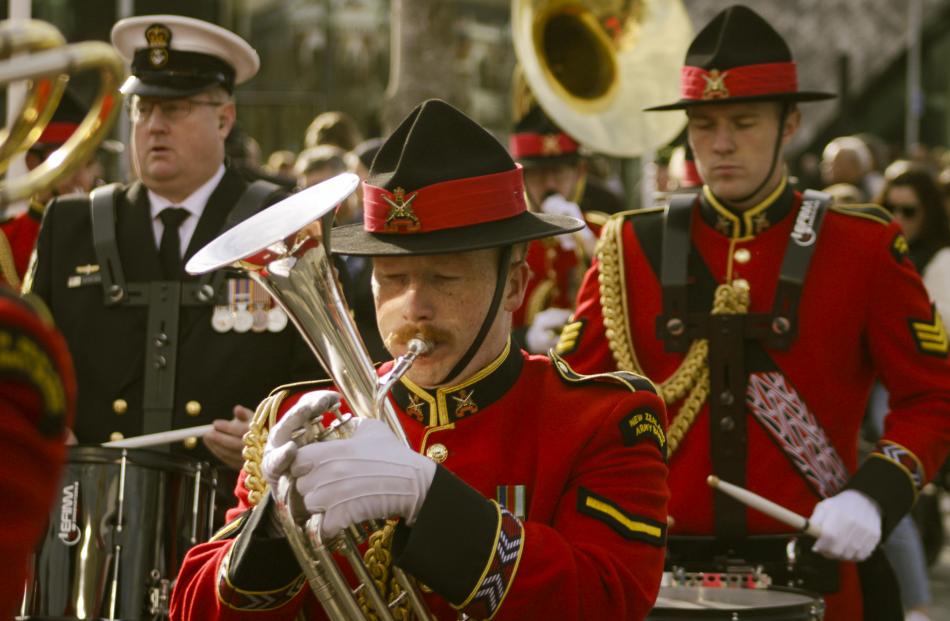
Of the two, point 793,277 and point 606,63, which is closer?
point 793,277

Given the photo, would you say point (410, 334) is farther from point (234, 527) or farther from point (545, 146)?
point (545, 146)

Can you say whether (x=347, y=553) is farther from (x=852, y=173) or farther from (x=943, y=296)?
(x=852, y=173)

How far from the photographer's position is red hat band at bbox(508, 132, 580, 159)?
9.03m

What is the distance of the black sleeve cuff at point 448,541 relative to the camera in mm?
2781

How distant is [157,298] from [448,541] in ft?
7.69

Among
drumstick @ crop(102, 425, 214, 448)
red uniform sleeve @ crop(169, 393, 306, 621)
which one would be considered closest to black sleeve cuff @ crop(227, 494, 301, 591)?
red uniform sleeve @ crop(169, 393, 306, 621)

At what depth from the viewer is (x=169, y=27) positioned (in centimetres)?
519

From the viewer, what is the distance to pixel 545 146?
9.05 m

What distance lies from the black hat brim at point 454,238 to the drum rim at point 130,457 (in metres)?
1.26

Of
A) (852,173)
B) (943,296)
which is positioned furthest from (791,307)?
(852,173)

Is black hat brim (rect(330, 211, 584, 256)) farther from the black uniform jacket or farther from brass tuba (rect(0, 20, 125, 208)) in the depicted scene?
the black uniform jacket

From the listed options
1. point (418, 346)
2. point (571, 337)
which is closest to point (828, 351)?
point (571, 337)

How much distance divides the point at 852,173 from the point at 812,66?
1298 cm

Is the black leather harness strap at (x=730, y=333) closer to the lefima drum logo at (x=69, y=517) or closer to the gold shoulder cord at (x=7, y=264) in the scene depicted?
the lefima drum logo at (x=69, y=517)
